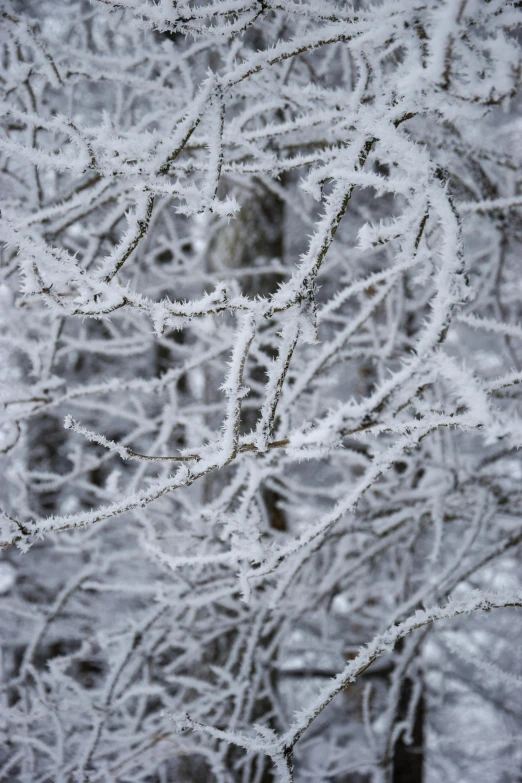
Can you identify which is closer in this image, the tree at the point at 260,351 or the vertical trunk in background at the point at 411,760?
the tree at the point at 260,351

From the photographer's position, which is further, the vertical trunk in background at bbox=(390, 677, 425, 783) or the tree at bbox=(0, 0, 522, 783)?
the vertical trunk in background at bbox=(390, 677, 425, 783)

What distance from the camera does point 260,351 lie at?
237 cm

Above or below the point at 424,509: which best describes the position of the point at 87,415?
above

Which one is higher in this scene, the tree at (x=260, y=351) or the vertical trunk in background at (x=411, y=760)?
the tree at (x=260, y=351)

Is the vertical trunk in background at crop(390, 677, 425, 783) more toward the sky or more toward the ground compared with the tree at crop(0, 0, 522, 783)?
more toward the ground

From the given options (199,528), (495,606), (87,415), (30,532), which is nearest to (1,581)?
(87,415)

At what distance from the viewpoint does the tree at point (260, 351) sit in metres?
0.93

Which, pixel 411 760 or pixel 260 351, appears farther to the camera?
pixel 411 760

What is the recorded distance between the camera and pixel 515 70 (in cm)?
106

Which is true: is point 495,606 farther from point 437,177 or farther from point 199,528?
point 199,528

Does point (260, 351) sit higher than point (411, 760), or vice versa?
point (260, 351)

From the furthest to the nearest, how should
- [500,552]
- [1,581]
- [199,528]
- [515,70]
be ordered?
1. [1,581]
2. [199,528]
3. [500,552]
4. [515,70]

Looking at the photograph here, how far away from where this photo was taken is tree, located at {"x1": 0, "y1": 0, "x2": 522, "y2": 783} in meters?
0.93

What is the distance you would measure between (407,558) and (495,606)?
55.8 inches
